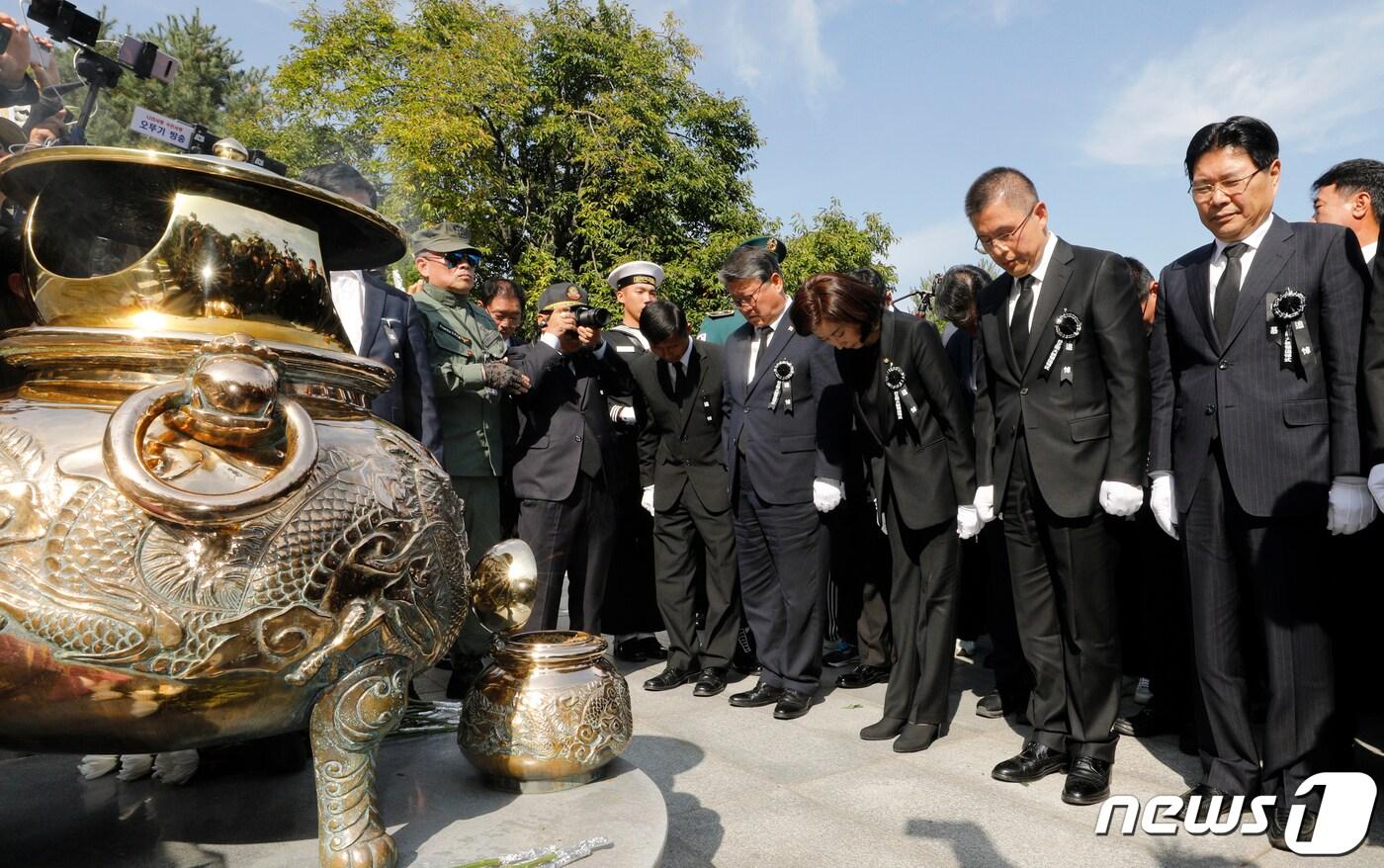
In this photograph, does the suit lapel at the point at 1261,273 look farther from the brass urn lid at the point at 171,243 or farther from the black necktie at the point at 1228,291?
the brass urn lid at the point at 171,243

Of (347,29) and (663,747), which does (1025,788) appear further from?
(347,29)

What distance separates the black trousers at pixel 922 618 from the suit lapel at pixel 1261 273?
1.33 m

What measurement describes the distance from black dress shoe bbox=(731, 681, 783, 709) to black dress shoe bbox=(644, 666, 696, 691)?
1.42 feet

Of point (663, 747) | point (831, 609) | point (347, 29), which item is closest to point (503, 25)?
point (347, 29)

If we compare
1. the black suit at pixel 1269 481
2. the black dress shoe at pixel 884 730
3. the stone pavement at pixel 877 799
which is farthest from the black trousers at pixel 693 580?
the black suit at pixel 1269 481

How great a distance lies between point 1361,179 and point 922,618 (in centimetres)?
272

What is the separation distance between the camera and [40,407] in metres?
1.51

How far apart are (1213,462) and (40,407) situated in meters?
3.11

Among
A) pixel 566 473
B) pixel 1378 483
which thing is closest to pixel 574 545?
pixel 566 473

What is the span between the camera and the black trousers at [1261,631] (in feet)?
8.82

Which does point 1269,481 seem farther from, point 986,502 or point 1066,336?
point 986,502

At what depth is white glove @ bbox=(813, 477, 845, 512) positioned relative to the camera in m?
4.08

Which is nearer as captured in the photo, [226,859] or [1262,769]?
[226,859]

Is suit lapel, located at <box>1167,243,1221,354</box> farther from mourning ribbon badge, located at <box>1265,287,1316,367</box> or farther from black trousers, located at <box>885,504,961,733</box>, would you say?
black trousers, located at <box>885,504,961,733</box>
